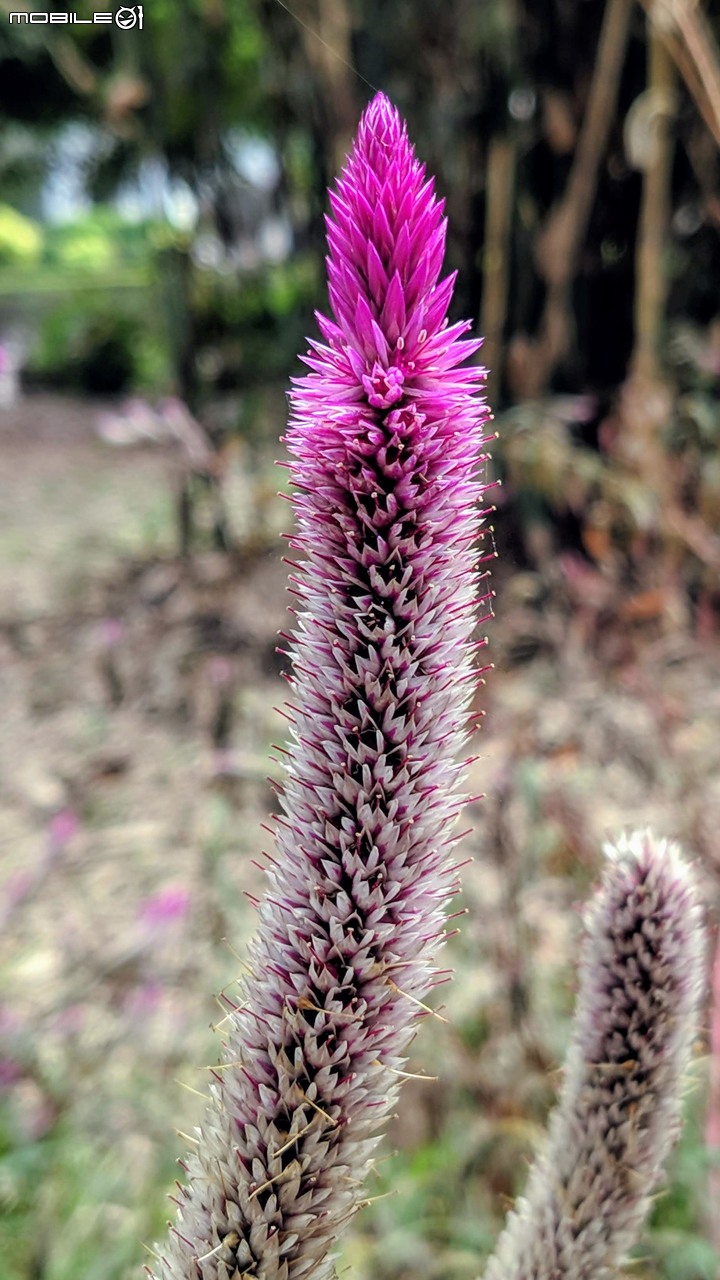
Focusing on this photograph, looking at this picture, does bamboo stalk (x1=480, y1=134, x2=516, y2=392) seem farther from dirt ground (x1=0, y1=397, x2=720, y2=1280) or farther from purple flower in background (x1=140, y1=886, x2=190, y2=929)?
purple flower in background (x1=140, y1=886, x2=190, y2=929)

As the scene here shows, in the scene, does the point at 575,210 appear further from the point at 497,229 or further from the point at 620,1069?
the point at 620,1069

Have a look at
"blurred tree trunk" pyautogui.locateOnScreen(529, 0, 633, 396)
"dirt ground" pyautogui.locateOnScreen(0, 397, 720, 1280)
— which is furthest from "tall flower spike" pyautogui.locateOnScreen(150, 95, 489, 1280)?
"blurred tree trunk" pyautogui.locateOnScreen(529, 0, 633, 396)

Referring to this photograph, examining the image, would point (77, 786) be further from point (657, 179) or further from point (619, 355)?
point (657, 179)


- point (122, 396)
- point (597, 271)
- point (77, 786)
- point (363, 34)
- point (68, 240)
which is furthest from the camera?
point (68, 240)

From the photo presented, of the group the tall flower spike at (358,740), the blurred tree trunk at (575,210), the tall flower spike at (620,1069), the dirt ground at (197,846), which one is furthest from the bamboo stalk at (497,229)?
the tall flower spike at (358,740)

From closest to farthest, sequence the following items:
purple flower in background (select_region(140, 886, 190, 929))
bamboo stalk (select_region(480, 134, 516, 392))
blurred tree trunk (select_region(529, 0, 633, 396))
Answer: bamboo stalk (select_region(480, 134, 516, 392)) < purple flower in background (select_region(140, 886, 190, 929)) < blurred tree trunk (select_region(529, 0, 633, 396))

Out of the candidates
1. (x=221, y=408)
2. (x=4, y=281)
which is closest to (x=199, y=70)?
(x=221, y=408)
